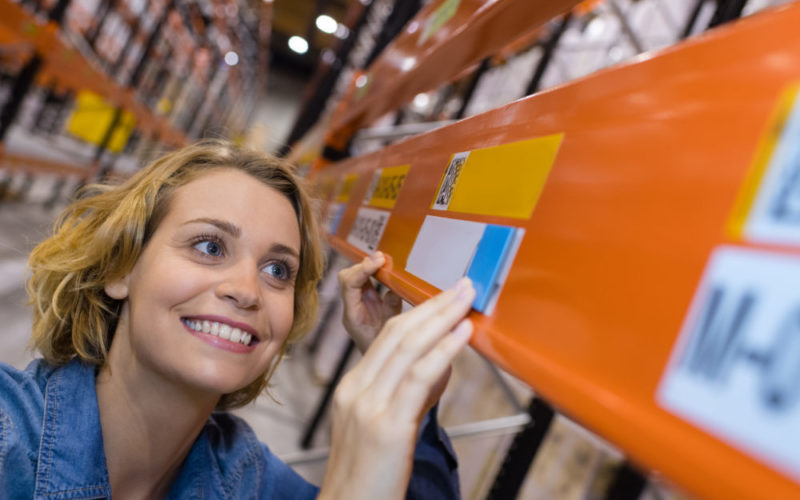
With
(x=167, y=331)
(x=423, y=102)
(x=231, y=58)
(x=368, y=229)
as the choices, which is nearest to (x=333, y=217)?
(x=368, y=229)

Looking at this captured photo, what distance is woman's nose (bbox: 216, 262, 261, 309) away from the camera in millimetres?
1268

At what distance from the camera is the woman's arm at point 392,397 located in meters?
0.69

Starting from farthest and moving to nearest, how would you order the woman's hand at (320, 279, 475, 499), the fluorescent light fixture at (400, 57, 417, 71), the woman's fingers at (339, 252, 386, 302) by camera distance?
the fluorescent light fixture at (400, 57, 417, 71) → the woman's fingers at (339, 252, 386, 302) → the woman's hand at (320, 279, 475, 499)

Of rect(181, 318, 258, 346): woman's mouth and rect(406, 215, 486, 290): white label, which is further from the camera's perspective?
rect(181, 318, 258, 346): woman's mouth

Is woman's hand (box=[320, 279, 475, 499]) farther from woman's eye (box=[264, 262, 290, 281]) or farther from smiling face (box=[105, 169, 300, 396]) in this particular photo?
woman's eye (box=[264, 262, 290, 281])

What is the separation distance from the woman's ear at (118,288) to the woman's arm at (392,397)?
997mm

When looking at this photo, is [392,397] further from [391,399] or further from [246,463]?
[246,463]

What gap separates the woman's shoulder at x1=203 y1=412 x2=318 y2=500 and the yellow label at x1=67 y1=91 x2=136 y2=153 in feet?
41.3

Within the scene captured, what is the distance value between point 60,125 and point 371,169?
14097mm

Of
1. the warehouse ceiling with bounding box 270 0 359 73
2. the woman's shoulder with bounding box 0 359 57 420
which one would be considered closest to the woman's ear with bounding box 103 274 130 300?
the woman's shoulder with bounding box 0 359 57 420

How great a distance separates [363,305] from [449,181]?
579mm

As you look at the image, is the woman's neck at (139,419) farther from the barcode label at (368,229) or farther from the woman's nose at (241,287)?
the barcode label at (368,229)

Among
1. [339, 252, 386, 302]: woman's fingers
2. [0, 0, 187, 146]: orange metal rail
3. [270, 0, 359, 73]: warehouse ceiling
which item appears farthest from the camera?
[270, 0, 359, 73]: warehouse ceiling

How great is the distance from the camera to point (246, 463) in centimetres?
166
